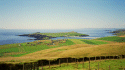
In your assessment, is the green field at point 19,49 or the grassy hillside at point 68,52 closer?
the grassy hillside at point 68,52

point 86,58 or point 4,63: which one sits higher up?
point 4,63

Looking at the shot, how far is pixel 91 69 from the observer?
24.8m

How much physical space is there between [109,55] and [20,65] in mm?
35900

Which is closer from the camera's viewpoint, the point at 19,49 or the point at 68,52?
the point at 68,52

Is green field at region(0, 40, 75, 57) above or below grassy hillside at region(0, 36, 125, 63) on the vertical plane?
below

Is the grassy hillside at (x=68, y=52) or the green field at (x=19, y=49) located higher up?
the grassy hillside at (x=68, y=52)

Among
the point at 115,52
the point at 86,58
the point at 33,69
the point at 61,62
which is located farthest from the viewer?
the point at 115,52

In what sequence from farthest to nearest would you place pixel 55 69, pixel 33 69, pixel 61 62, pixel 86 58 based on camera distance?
pixel 86 58 → pixel 61 62 → pixel 55 69 → pixel 33 69

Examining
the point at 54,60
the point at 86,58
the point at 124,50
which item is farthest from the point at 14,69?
the point at 124,50

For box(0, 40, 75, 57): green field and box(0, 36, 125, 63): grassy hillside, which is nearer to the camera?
box(0, 36, 125, 63): grassy hillside

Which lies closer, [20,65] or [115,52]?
[20,65]

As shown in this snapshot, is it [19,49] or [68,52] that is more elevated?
[68,52]

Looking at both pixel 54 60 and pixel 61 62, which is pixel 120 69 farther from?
pixel 54 60

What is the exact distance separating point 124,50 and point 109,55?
10904 mm
